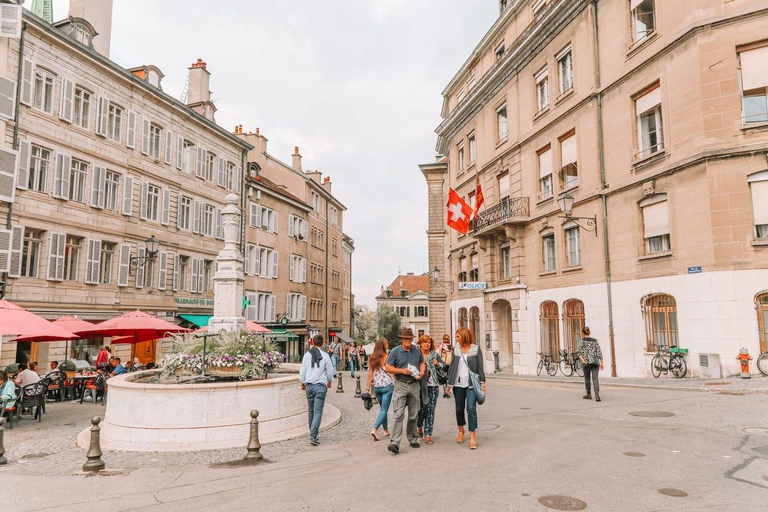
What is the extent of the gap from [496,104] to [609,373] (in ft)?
49.3

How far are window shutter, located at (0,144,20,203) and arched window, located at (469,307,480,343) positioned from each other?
837 inches

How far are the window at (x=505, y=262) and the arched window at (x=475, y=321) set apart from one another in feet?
11.2

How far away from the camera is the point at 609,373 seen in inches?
703

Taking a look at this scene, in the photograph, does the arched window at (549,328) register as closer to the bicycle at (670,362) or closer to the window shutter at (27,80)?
the bicycle at (670,362)

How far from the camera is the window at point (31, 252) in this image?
1856cm

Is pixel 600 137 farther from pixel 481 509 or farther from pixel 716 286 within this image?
pixel 481 509

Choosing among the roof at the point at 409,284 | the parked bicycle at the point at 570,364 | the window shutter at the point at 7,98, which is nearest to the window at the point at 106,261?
the window shutter at the point at 7,98

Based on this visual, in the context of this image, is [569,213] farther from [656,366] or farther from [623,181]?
[656,366]

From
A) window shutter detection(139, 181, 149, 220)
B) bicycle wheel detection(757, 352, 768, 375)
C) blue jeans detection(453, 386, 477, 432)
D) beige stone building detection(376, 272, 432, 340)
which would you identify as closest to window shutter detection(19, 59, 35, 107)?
window shutter detection(139, 181, 149, 220)

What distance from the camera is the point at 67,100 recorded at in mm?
20172

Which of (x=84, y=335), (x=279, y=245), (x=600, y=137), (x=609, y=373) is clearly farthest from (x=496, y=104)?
(x=84, y=335)

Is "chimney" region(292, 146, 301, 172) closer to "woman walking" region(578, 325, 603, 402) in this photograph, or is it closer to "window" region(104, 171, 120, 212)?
"window" region(104, 171, 120, 212)

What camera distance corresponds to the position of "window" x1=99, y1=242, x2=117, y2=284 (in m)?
22.0

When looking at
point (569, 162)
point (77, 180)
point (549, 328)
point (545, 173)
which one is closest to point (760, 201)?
point (569, 162)
